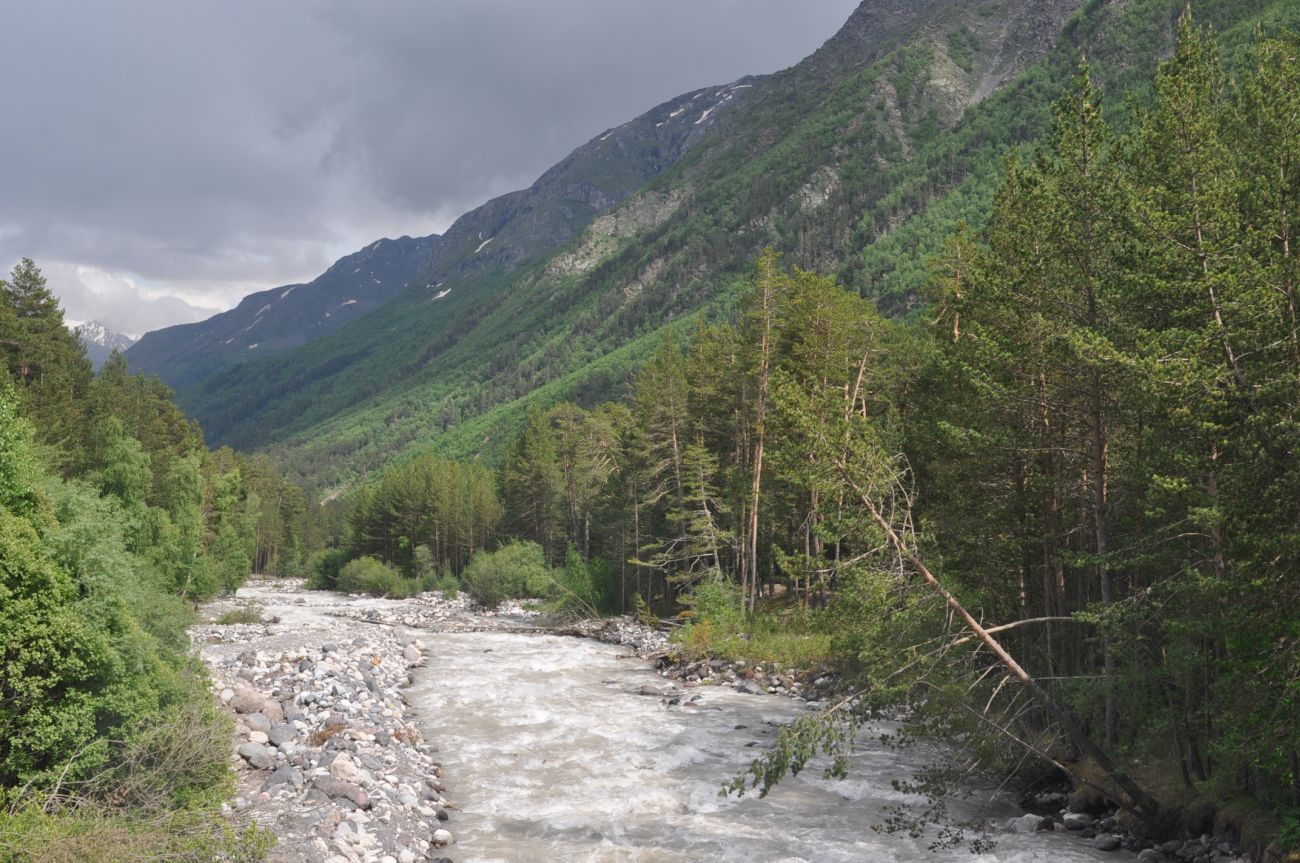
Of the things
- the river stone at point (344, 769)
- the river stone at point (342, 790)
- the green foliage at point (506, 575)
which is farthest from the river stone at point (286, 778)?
the green foliage at point (506, 575)

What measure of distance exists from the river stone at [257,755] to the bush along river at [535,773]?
43 mm

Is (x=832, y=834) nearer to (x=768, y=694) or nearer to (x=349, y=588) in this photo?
(x=768, y=694)

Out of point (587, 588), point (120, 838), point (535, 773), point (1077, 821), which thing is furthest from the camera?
point (587, 588)

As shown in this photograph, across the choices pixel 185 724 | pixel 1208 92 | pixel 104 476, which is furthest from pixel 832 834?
pixel 104 476

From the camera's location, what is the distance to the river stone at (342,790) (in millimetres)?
12875

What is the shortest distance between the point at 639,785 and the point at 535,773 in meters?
2.45

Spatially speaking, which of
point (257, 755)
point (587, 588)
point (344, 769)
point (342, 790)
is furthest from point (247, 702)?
point (587, 588)

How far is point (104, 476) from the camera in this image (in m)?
32.8

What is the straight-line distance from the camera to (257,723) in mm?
16391

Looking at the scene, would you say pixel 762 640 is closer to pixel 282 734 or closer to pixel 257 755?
pixel 282 734

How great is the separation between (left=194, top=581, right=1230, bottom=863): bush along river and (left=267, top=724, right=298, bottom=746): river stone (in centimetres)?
5

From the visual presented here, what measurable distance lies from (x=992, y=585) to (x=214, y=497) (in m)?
58.0

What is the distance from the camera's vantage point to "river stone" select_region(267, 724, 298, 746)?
51.9 ft

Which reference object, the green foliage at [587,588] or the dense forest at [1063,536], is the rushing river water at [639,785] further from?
the green foliage at [587,588]
